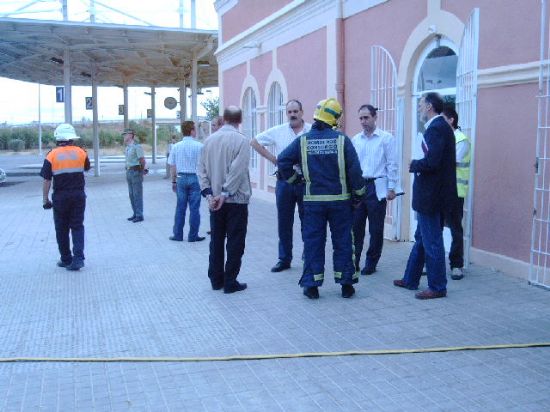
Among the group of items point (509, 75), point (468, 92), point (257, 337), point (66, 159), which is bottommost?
point (257, 337)

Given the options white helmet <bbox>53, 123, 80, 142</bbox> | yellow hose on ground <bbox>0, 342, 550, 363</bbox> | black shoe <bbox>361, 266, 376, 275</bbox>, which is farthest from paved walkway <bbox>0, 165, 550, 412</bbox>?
white helmet <bbox>53, 123, 80, 142</bbox>

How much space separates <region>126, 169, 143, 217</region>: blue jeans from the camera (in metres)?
12.4

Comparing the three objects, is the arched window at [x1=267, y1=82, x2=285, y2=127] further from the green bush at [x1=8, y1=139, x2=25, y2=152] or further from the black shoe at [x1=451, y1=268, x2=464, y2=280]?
the green bush at [x1=8, y1=139, x2=25, y2=152]

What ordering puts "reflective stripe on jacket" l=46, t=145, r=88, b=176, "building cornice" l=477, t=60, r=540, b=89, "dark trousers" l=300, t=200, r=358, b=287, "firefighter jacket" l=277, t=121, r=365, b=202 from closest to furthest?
"firefighter jacket" l=277, t=121, r=365, b=202 → "dark trousers" l=300, t=200, r=358, b=287 → "building cornice" l=477, t=60, r=540, b=89 → "reflective stripe on jacket" l=46, t=145, r=88, b=176

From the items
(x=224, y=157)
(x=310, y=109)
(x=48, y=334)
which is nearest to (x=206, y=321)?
(x=48, y=334)

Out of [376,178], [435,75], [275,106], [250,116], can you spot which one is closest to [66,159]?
[376,178]

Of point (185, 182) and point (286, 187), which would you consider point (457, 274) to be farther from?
point (185, 182)

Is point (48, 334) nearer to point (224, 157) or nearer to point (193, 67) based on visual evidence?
point (224, 157)

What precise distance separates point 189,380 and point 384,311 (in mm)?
2129

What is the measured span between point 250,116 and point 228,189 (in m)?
11.3

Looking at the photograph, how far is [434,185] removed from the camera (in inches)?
239

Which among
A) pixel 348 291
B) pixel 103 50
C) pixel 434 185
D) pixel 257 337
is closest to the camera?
pixel 257 337

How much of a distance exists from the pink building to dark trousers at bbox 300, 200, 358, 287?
1.80 m

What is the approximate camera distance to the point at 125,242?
1033 cm
